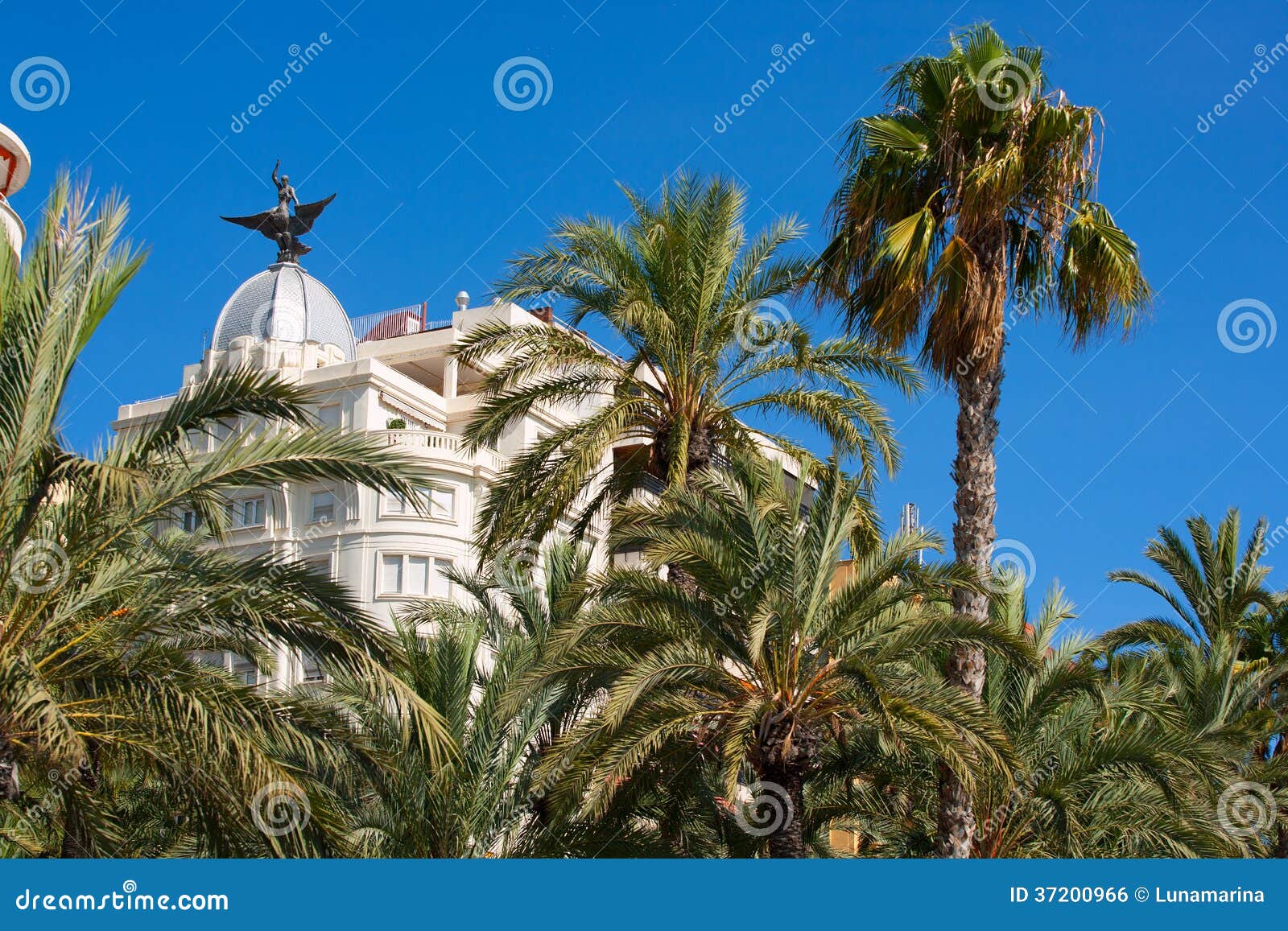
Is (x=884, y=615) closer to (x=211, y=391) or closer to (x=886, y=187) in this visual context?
(x=886, y=187)

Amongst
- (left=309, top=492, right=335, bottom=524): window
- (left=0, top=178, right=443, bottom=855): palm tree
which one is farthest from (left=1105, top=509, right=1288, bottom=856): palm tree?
(left=309, top=492, right=335, bottom=524): window

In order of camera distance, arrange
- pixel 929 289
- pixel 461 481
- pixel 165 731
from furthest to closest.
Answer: pixel 461 481
pixel 929 289
pixel 165 731

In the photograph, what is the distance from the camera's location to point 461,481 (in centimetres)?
4550

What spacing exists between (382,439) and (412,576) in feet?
13.9

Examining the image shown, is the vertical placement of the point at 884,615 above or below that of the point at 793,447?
below

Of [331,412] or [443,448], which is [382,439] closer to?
[443,448]

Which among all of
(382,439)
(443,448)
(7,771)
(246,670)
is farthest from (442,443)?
(7,771)

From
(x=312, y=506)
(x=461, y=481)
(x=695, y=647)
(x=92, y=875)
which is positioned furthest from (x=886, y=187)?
(x=312, y=506)

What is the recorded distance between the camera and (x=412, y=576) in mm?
44562

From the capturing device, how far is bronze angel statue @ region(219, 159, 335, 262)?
63000 mm

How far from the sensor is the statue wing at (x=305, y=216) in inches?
2522

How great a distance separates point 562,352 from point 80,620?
9.34 metres

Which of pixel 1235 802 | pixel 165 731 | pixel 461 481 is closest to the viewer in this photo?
pixel 165 731

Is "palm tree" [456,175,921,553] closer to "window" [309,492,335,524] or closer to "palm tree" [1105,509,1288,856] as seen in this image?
"palm tree" [1105,509,1288,856]
